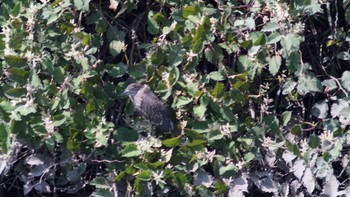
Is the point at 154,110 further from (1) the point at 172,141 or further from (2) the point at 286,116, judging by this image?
(2) the point at 286,116

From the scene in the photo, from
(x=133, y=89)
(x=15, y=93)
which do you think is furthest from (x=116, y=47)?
(x=15, y=93)

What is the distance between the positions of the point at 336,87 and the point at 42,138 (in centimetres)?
109

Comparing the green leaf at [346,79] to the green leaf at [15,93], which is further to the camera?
the green leaf at [346,79]

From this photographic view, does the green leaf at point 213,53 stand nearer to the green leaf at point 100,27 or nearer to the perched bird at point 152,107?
the perched bird at point 152,107

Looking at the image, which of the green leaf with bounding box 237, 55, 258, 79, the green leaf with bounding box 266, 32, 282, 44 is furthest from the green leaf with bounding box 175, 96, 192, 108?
the green leaf with bounding box 266, 32, 282, 44

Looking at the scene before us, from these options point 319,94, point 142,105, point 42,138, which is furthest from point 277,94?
point 42,138

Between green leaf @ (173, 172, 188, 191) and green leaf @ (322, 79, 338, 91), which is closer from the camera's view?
green leaf @ (173, 172, 188, 191)

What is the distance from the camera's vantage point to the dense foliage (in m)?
3.27

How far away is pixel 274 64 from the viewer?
11.0 feet

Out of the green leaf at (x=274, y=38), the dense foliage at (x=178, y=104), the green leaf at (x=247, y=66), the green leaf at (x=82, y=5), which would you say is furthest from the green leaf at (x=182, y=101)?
the green leaf at (x=82, y=5)

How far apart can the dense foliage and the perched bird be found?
33 mm

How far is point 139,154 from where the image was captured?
10.7 feet

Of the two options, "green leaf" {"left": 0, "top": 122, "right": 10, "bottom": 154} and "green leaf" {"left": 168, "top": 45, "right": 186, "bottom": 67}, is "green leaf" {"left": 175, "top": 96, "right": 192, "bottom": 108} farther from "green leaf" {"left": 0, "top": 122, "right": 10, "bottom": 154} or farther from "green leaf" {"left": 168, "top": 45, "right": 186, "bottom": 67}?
"green leaf" {"left": 0, "top": 122, "right": 10, "bottom": 154}

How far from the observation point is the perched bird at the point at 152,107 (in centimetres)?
334
